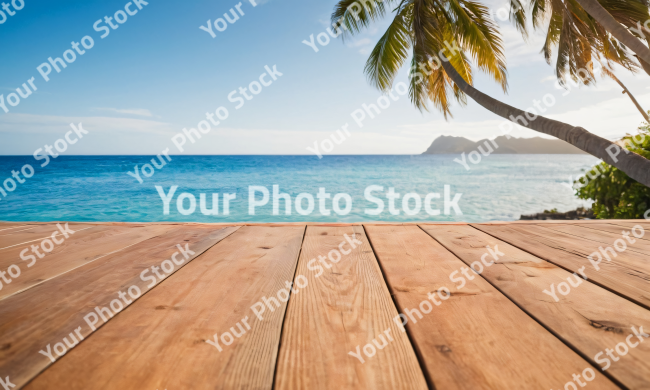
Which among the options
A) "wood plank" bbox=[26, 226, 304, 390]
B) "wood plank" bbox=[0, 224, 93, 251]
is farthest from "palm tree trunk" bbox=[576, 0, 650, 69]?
"wood plank" bbox=[0, 224, 93, 251]

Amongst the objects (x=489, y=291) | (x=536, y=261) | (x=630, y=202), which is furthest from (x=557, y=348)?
(x=630, y=202)

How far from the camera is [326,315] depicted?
30.4 inches

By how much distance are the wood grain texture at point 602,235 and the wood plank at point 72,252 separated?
2208mm

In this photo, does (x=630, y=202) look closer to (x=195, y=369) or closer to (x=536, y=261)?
A: (x=536, y=261)

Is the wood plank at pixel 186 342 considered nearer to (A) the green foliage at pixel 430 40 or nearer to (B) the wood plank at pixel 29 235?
(B) the wood plank at pixel 29 235

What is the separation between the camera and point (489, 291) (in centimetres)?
90

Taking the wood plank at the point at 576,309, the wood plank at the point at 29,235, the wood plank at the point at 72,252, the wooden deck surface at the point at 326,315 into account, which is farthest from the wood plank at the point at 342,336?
the wood plank at the point at 29,235

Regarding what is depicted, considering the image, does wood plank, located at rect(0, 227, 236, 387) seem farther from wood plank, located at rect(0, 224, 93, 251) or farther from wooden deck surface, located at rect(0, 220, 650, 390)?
wood plank, located at rect(0, 224, 93, 251)

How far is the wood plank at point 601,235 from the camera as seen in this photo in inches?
53.4

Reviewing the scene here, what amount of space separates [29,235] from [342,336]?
1.86 m

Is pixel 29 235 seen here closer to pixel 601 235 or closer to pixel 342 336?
pixel 342 336

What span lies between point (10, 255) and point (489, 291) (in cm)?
184

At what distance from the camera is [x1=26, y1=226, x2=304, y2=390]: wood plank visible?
0.55 meters

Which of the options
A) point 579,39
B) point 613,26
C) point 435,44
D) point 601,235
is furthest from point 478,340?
point 579,39
